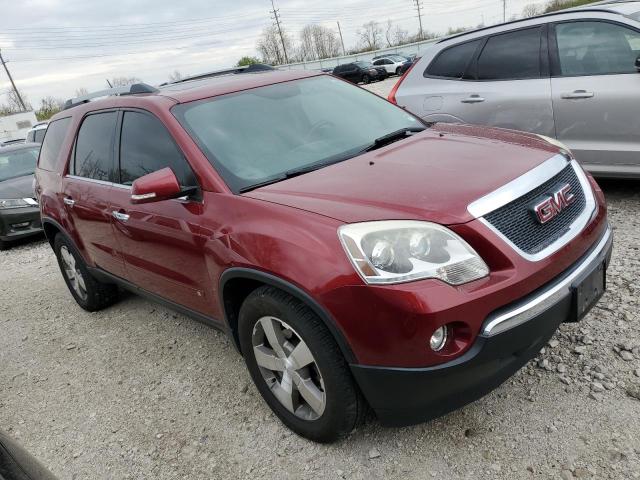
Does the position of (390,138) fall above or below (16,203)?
above

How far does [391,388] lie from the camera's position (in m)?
2.07

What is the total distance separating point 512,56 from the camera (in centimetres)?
509

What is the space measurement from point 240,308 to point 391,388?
928mm

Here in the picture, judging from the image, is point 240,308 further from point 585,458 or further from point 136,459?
point 585,458

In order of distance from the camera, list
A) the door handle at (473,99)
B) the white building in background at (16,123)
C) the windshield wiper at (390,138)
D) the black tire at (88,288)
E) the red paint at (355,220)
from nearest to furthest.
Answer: the red paint at (355,220) → the windshield wiper at (390,138) → the black tire at (88,288) → the door handle at (473,99) → the white building in background at (16,123)

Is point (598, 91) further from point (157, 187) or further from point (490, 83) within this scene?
point (157, 187)

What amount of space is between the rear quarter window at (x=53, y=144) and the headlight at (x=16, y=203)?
149 inches

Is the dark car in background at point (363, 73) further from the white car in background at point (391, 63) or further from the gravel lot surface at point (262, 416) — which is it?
the gravel lot surface at point (262, 416)

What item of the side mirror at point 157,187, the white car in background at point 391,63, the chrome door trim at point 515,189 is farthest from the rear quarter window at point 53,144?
the white car in background at point 391,63

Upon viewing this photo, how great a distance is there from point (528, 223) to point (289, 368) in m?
1.24

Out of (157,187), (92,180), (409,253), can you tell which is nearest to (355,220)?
(409,253)

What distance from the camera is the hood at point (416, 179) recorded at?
212 centimetres

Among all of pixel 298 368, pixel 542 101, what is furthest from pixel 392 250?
pixel 542 101

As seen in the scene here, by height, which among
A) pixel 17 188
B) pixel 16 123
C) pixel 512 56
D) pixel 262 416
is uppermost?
pixel 512 56
